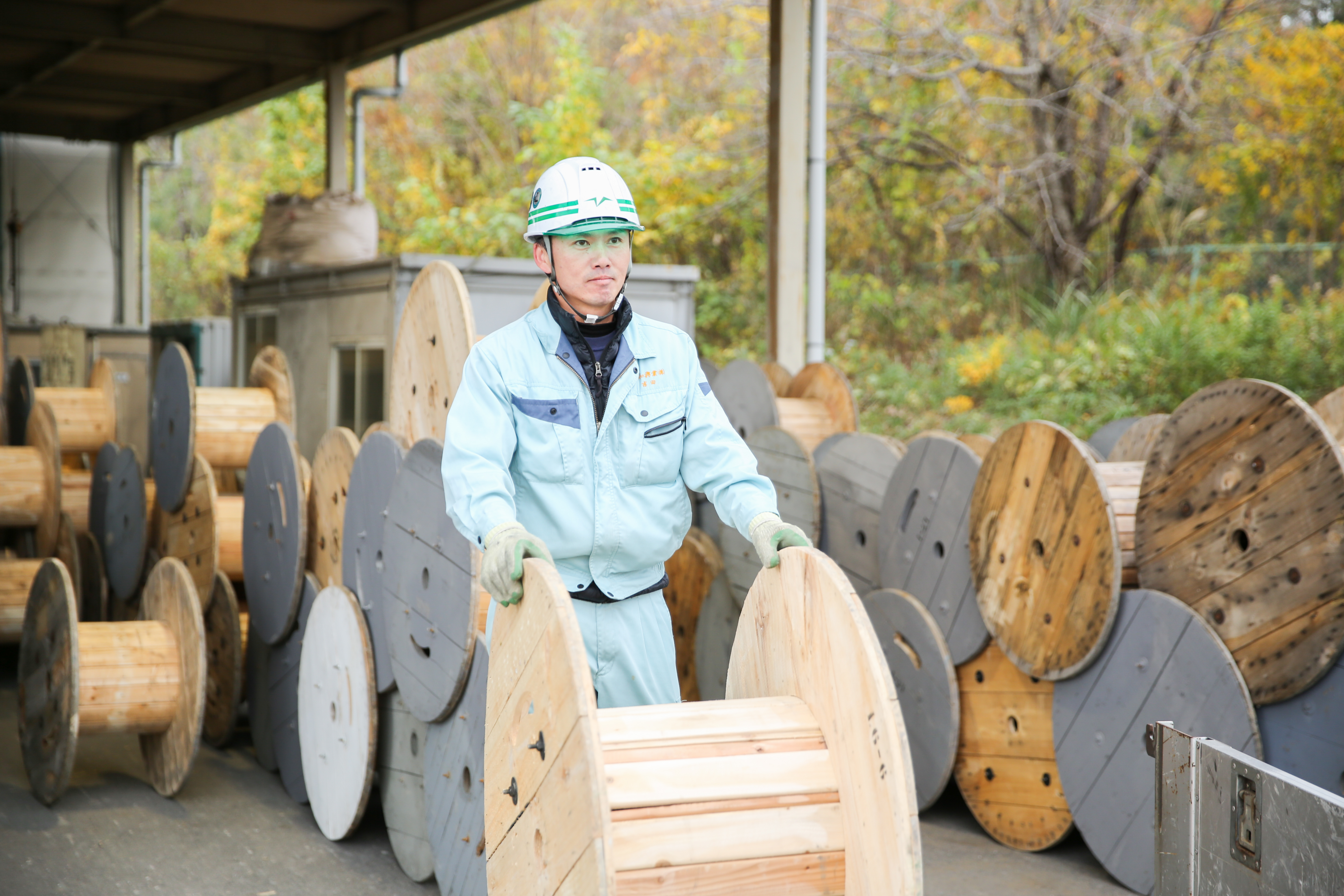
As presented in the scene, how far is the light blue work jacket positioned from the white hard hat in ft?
0.70

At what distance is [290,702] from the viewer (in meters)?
4.68

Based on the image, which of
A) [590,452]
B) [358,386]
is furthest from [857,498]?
[358,386]

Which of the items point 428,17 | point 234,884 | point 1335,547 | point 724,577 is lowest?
point 234,884

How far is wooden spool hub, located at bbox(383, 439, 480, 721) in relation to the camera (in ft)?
11.0

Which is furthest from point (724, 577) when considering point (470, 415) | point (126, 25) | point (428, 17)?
point (126, 25)

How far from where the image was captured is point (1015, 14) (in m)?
11.5

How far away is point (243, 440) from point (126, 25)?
5.65 meters

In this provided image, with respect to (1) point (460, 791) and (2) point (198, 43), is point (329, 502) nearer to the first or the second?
(1) point (460, 791)

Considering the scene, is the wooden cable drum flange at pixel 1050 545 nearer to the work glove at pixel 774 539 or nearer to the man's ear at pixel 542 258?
the work glove at pixel 774 539

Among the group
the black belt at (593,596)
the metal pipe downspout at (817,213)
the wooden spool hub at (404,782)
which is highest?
the metal pipe downspout at (817,213)

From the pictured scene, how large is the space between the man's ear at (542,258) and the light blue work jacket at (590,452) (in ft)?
0.29

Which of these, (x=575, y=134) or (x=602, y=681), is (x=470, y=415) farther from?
(x=575, y=134)

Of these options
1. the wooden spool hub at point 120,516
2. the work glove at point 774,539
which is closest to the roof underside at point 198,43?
the wooden spool hub at point 120,516

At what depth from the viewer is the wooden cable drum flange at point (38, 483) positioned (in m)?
6.21
